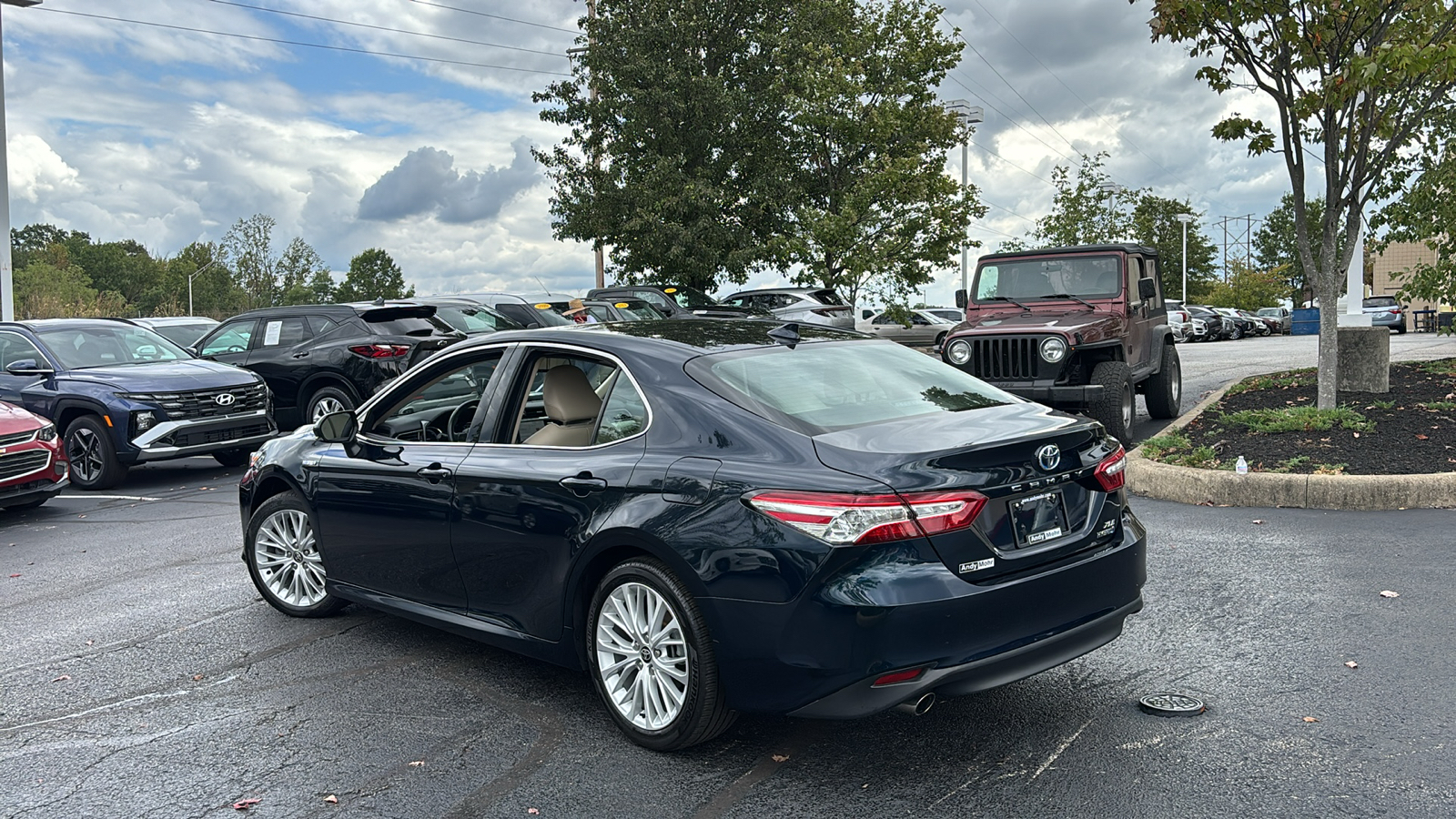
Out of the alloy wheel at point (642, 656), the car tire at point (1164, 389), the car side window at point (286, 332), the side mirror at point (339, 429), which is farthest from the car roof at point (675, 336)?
the car side window at point (286, 332)

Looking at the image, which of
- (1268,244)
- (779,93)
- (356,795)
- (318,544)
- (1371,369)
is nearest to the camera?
(356,795)

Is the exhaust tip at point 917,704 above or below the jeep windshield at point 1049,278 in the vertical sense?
below

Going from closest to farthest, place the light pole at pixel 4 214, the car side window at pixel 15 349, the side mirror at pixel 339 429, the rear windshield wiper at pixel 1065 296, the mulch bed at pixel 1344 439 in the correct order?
the side mirror at pixel 339 429
the mulch bed at pixel 1344 439
the car side window at pixel 15 349
the rear windshield wiper at pixel 1065 296
the light pole at pixel 4 214

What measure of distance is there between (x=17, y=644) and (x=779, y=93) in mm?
26815

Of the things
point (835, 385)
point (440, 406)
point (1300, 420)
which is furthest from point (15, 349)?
point (1300, 420)

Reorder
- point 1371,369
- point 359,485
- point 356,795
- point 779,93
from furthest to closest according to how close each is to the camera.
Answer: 1. point 779,93
2. point 1371,369
3. point 359,485
4. point 356,795

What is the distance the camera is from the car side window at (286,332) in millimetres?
14242

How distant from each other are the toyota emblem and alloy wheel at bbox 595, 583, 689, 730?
1.37 meters

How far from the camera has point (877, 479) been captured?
144 inches

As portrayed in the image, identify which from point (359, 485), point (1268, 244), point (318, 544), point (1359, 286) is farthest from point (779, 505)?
point (1268, 244)

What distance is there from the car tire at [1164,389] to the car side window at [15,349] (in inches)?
489

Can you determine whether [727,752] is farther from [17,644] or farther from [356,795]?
[17,644]

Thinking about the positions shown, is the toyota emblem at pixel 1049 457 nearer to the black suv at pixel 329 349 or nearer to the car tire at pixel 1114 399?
the car tire at pixel 1114 399

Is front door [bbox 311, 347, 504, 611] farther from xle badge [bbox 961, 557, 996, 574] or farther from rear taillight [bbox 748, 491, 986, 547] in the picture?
xle badge [bbox 961, 557, 996, 574]
